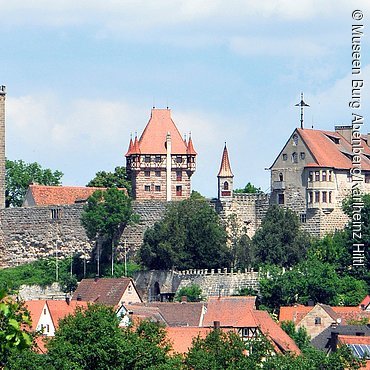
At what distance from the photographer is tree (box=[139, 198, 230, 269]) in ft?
207

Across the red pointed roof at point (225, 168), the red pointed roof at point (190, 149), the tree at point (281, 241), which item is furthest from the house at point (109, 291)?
the red pointed roof at point (190, 149)

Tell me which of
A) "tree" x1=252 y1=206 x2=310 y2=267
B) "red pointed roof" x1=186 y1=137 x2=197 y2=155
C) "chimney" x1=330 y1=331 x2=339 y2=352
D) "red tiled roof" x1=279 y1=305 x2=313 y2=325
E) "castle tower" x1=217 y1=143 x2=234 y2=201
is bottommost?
"chimney" x1=330 y1=331 x2=339 y2=352

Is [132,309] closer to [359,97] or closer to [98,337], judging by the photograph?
[359,97]

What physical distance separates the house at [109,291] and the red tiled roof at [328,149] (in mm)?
10952

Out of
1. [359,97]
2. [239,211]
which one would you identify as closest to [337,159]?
[239,211]

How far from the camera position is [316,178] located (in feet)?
216

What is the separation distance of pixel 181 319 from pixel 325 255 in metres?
10.0

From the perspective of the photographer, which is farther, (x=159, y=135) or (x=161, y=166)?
(x=159, y=135)

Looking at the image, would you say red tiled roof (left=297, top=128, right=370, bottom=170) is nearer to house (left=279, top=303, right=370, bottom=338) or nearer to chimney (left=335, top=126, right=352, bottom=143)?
chimney (left=335, top=126, right=352, bottom=143)

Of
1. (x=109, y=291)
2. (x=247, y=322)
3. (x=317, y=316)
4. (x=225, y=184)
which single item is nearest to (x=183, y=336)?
(x=247, y=322)

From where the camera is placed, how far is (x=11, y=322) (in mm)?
10094

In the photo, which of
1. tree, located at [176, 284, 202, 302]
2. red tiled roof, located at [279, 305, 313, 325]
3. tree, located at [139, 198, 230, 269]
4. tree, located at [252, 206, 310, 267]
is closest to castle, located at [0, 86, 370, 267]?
tree, located at [252, 206, 310, 267]

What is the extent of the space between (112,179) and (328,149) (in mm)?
18423

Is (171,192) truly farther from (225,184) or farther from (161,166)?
(225,184)
